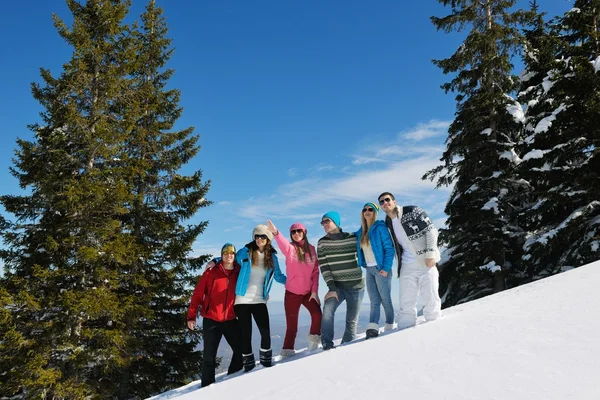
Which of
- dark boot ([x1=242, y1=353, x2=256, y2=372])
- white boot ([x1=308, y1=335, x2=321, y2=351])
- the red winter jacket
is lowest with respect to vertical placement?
dark boot ([x1=242, y1=353, x2=256, y2=372])

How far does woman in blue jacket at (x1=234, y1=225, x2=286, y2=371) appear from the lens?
5.88 metres

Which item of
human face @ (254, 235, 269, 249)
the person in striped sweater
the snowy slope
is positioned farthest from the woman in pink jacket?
the snowy slope

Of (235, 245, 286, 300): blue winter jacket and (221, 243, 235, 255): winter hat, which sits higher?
(221, 243, 235, 255): winter hat

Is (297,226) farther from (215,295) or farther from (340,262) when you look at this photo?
(215,295)

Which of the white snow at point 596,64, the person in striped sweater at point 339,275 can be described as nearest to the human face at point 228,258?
the person in striped sweater at point 339,275

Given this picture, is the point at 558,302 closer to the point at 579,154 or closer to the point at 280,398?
the point at 280,398

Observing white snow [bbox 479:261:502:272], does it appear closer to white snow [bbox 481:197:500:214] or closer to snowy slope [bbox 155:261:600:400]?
white snow [bbox 481:197:500:214]

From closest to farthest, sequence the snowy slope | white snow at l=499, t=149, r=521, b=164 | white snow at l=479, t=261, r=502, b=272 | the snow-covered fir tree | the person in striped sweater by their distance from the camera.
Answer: the snowy slope < the person in striped sweater < the snow-covered fir tree < white snow at l=479, t=261, r=502, b=272 < white snow at l=499, t=149, r=521, b=164

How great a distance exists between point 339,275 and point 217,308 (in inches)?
74.7

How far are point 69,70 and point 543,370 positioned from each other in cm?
1418

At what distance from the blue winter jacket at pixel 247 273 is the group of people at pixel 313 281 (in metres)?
0.01

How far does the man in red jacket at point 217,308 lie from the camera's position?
5.87m

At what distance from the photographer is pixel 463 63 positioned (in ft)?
49.7

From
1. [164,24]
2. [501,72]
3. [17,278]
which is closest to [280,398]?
[17,278]
